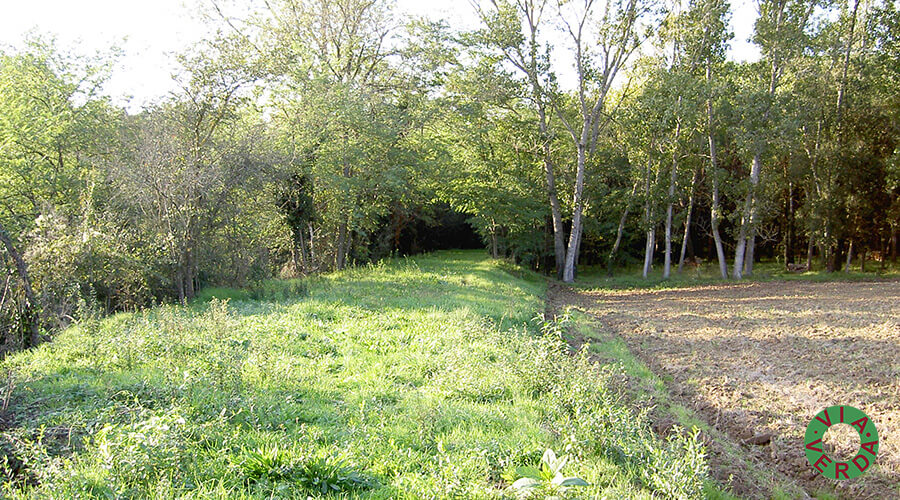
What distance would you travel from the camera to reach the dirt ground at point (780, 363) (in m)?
5.59

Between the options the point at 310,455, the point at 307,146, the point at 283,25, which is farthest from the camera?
the point at 283,25

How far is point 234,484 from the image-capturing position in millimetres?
3449

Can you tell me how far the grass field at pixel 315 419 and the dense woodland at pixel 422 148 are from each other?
4049 mm

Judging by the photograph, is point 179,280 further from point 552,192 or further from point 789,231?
point 789,231

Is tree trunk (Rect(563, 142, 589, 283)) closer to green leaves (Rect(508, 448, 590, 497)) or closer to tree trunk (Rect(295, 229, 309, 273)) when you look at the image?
tree trunk (Rect(295, 229, 309, 273))

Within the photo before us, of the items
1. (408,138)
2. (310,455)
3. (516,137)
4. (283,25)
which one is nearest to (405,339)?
(310,455)

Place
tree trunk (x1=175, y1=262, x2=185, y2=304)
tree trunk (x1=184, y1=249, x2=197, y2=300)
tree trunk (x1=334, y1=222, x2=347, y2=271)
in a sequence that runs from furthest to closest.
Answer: tree trunk (x1=334, y1=222, x2=347, y2=271)
tree trunk (x1=184, y1=249, x2=197, y2=300)
tree trunk (x1=175, y1=262, x2=185, y2=304)

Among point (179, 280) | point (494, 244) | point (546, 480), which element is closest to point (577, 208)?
point (494, 244)

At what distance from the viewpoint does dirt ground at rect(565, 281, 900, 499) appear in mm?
5587

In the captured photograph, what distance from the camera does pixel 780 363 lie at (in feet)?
28.7

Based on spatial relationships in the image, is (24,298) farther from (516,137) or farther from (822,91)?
(822,91)

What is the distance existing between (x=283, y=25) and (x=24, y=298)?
49.5 feet

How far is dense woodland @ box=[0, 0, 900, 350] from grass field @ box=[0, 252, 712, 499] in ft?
13.3

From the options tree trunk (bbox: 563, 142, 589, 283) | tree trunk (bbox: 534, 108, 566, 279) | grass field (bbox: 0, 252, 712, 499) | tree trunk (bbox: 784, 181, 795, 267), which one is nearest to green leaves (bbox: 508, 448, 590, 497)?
grass field (bbox: 0, 252, 712, 499)
